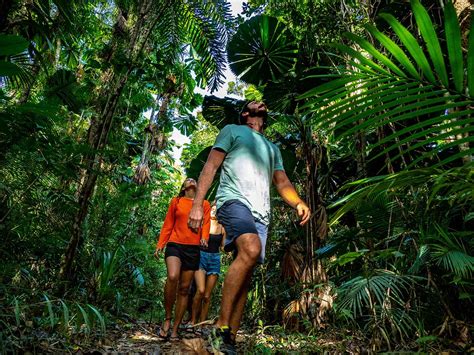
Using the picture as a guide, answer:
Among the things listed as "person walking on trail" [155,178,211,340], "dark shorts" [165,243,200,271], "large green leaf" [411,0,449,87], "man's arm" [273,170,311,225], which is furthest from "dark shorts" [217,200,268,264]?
"large green leaf" [411,0,449,87]

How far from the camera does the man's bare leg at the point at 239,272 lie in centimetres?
230

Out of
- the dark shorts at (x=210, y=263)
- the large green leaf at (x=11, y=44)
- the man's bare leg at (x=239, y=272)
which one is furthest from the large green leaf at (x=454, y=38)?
the dark shorts at (x=210, y=263)

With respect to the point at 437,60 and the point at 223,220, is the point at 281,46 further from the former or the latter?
the point at 437,60

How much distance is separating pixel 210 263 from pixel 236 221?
2999 mm

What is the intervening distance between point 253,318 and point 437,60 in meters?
5.53

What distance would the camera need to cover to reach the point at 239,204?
8.20ft

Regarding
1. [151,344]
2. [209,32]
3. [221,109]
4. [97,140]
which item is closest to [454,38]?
[151,344]

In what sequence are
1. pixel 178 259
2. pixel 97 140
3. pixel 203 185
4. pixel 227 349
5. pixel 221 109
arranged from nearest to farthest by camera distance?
pixel 227 349, pixel 203 185, pixel 178 259, pixel 97 140, pixel 221 109

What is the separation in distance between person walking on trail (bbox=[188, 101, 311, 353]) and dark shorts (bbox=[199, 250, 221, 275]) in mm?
2571

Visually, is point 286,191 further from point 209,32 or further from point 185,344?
point 209,32

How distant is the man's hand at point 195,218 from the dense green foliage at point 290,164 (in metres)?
0.83

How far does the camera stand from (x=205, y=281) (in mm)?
5176

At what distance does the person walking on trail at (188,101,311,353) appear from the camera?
7.63 ft

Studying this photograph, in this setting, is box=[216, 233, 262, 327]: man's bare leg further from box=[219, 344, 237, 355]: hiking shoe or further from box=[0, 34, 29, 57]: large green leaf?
box=[0, 34, 29, 57]: large green leaf
